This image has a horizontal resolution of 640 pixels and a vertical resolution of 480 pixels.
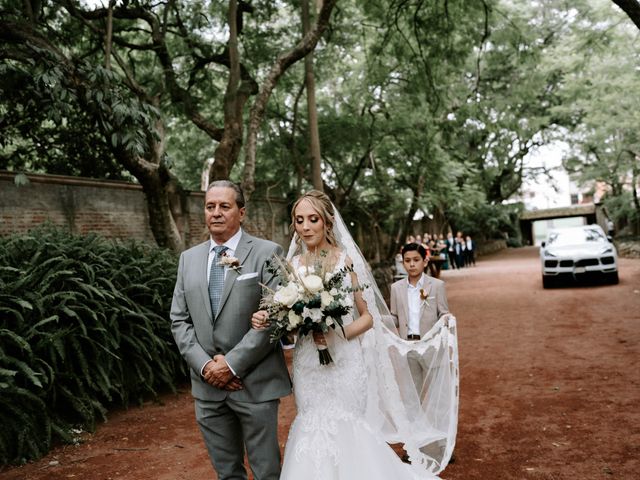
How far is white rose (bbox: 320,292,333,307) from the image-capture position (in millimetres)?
3254

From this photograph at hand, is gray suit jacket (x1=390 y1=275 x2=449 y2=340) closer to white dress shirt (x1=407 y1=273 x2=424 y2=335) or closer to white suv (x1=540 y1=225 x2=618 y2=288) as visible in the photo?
white dress shirt (x1=407 y1=273 x2=424 y2=335)

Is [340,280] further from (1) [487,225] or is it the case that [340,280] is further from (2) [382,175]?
(1) [487,225]

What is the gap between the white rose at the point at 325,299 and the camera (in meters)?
3.25

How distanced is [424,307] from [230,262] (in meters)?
2.72

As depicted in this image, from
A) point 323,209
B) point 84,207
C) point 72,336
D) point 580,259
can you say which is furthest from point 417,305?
point 580,259

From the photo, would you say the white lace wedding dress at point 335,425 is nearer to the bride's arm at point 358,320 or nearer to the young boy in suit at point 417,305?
the bride's arm at point 358,320

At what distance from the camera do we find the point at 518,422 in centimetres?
611

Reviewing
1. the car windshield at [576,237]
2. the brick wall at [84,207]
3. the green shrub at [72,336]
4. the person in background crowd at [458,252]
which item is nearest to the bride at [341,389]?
the green shrub at [72,336]

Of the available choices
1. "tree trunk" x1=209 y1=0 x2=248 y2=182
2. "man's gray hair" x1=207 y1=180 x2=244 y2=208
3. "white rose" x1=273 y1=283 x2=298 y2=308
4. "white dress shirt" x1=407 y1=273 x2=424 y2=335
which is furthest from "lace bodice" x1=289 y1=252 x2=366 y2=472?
"tree trunk" x1=209 y1=0 x2=248 y2=182

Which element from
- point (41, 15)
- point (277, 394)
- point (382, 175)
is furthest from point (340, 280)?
point (382, 175)

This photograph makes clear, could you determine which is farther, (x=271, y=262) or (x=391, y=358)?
(x=391, y=358)

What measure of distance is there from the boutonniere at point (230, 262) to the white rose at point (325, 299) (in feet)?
1.72

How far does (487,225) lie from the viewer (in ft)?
138

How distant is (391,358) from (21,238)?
5.28 meters
